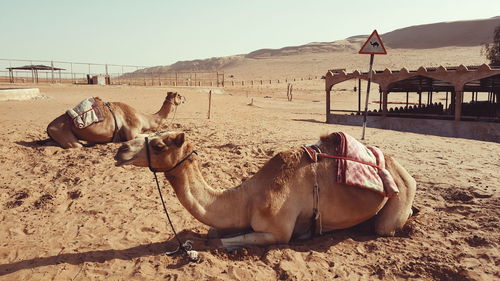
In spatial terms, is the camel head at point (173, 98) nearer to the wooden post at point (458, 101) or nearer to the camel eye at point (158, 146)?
the camel eye at point (158, 146)

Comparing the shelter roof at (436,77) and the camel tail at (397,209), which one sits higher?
the shelter roof at (436,77)

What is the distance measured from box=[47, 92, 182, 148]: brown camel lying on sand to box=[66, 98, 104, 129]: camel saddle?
0.09 m

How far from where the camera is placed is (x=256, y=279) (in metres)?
4.11

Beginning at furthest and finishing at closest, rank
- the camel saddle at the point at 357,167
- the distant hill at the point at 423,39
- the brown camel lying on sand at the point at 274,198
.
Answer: the distant hill at the point at 423,39 → the camel saddle at the point at 357,167 → the brown camel lying on sand at the point at 274,198

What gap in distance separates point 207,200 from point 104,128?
672 cm

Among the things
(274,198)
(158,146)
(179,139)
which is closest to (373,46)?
(274,198)

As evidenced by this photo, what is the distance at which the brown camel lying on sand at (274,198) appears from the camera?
165 inches

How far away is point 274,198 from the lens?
4422 mm

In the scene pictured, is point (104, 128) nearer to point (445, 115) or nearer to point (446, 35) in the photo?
point (445, 115)

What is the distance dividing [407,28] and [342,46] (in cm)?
3156

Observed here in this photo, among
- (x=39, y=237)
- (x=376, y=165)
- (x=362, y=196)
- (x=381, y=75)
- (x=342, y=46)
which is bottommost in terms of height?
(x=39, y=237)

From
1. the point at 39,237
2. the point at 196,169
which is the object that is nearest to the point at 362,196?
the point at 196,169

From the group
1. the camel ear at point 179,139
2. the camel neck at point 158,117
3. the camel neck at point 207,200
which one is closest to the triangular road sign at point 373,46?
the camel neck at point 158,117

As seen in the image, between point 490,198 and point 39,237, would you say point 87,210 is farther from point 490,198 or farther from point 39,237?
point 490,198
